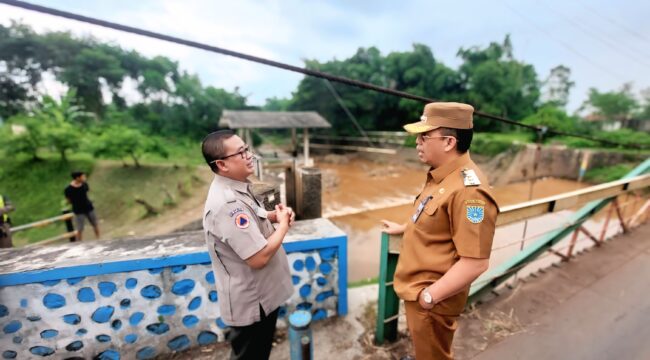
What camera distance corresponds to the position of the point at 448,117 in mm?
1237

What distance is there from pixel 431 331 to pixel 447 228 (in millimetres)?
536

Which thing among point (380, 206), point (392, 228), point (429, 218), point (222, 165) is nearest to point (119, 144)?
point (380, 206)

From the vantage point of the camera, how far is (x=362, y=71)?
21609mm

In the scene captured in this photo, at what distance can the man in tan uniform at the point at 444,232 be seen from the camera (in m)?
1.17

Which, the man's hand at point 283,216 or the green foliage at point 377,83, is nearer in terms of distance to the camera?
the man's hand at point 283,216

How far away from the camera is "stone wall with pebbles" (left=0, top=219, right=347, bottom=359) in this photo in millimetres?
1785

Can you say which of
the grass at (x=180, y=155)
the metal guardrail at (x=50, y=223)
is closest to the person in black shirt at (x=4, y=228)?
the metal guardrail at (x=50, y=223)

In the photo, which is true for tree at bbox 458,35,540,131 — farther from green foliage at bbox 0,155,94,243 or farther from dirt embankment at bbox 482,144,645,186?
green foliage at bbox 0,155,94,243

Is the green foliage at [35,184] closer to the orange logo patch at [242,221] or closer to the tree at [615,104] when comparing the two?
the orange logo patch at [242,221]

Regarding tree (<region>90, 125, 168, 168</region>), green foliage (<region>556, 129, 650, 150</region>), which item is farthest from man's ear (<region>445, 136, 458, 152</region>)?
green foliage (<region>556, 129, 650, 150</region>)

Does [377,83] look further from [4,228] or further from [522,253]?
[4,228]

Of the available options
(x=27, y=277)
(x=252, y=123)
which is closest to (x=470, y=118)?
(x=27, y=277)

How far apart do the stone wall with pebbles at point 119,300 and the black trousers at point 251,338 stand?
56 centimetres

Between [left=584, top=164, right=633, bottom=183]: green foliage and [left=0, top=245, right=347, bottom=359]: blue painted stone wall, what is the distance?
12653mm
